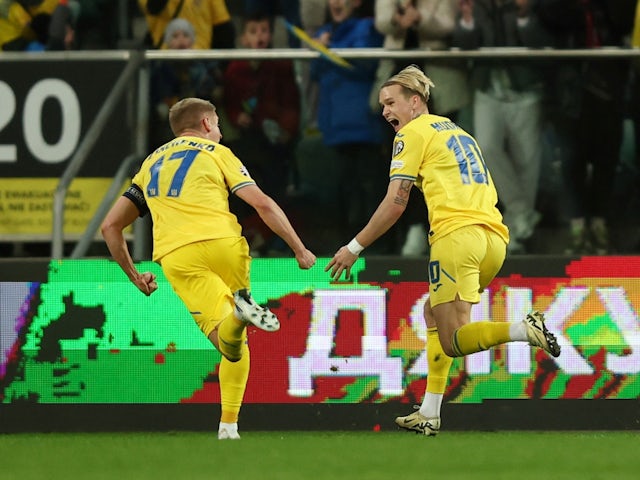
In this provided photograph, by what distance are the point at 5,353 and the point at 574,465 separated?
161 inches

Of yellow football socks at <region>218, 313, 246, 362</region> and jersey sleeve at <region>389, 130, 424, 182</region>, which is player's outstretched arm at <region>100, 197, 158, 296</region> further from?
jersey sleeve at <region>389, 130, 424, 182</region>

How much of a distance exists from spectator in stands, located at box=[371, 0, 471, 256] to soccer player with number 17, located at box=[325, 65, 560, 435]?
2231 millimetres

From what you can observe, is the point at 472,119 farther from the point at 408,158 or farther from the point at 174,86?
the point at 408,158

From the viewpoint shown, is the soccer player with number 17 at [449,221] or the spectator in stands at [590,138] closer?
the soccer player with number 17 at [449,221]

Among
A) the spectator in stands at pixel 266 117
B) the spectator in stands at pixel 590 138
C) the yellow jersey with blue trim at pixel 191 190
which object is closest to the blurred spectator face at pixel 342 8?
the spectator in stands at pixel 266 117

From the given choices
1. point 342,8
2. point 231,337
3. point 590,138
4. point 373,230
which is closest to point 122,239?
point 231,337

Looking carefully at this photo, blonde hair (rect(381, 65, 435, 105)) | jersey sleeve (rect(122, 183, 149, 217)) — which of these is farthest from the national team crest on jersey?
jersey sleeve (rect(122, 183, 149, 217))

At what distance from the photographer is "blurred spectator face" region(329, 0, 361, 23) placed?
11578 millimetres

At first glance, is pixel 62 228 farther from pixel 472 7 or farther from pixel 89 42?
pixel 472 7

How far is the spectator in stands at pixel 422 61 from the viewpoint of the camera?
11062 mm

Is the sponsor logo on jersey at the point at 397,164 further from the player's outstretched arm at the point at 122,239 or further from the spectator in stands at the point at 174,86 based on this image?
the spectator in stands at the point at 174,86

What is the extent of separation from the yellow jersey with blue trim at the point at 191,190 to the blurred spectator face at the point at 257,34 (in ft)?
10.2

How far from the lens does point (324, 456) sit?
794 cm

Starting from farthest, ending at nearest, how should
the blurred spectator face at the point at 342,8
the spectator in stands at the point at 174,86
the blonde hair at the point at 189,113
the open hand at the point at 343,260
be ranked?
1. the blurred spectator face at the point at 342,8
2. the spectator in stands at the point at 174,86
3. the blonde hair at the point at 189,113
4. the open hand at the point at 343,260
